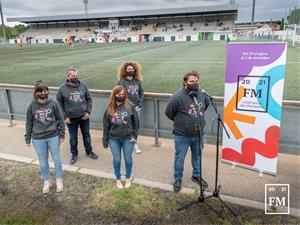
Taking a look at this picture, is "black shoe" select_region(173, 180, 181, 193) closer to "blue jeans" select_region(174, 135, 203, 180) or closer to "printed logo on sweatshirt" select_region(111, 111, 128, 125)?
"blue jeans" select_region(174, 135, 203, 180)

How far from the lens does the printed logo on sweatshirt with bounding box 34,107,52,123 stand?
3.96 meters

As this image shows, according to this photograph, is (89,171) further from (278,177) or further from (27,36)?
(27,36)

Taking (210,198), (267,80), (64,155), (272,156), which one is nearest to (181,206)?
(210,198)

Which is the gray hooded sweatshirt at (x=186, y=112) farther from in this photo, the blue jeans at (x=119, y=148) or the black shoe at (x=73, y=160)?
the black shoe at (x=73, y=160)

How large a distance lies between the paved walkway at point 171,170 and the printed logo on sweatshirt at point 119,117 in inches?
44.2

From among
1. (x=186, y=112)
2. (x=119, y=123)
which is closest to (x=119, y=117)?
(x=119, y=123)

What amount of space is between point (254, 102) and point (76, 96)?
3003 millimetres

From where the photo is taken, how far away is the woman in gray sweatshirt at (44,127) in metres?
3.96

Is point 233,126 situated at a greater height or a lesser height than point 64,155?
greater

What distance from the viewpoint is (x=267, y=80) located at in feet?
13.2

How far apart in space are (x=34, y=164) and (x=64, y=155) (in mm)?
605

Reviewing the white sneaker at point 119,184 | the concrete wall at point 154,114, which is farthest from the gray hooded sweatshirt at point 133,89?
the white sneaker at point 119,184

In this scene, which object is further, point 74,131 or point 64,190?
point 74,131

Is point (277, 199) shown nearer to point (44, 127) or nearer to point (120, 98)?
point (120, 98)
